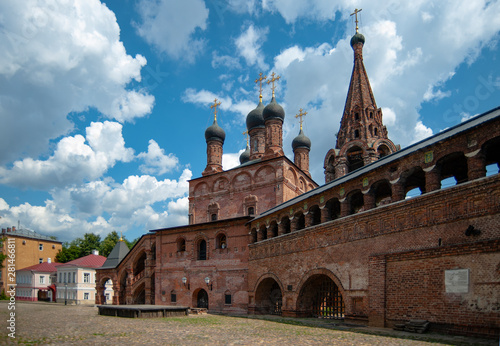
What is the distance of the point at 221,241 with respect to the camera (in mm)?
25656

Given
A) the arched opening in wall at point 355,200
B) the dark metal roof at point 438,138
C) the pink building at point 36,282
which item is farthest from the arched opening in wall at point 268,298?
the pink building at point 36,282

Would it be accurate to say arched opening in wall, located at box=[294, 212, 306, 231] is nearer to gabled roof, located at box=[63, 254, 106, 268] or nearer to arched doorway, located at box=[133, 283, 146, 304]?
arched doorway, located at box=[133, 283, 146, 304]

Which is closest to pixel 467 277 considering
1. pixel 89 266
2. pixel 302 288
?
pixel 302 288

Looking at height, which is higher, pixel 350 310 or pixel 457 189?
pixel 457 189

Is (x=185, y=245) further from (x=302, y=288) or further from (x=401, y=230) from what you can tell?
(x=401, y=230)

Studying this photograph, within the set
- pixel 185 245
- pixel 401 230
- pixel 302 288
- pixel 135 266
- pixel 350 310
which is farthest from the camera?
pixel 135 266

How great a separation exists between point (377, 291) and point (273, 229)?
858 cm

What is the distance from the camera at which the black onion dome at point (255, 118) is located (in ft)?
112

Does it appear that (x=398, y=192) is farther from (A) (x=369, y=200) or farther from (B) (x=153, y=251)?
(B) (x=153, y=251)

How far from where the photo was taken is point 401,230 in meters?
12.7

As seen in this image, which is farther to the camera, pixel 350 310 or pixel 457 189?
pixel 350 310

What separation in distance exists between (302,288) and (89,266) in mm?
31508

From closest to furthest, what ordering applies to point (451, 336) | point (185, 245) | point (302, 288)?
point (451, 336) → point (302, 288) → point (185, 245)

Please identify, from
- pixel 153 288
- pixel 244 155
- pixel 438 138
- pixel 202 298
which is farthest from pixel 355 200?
pixel 244 155
